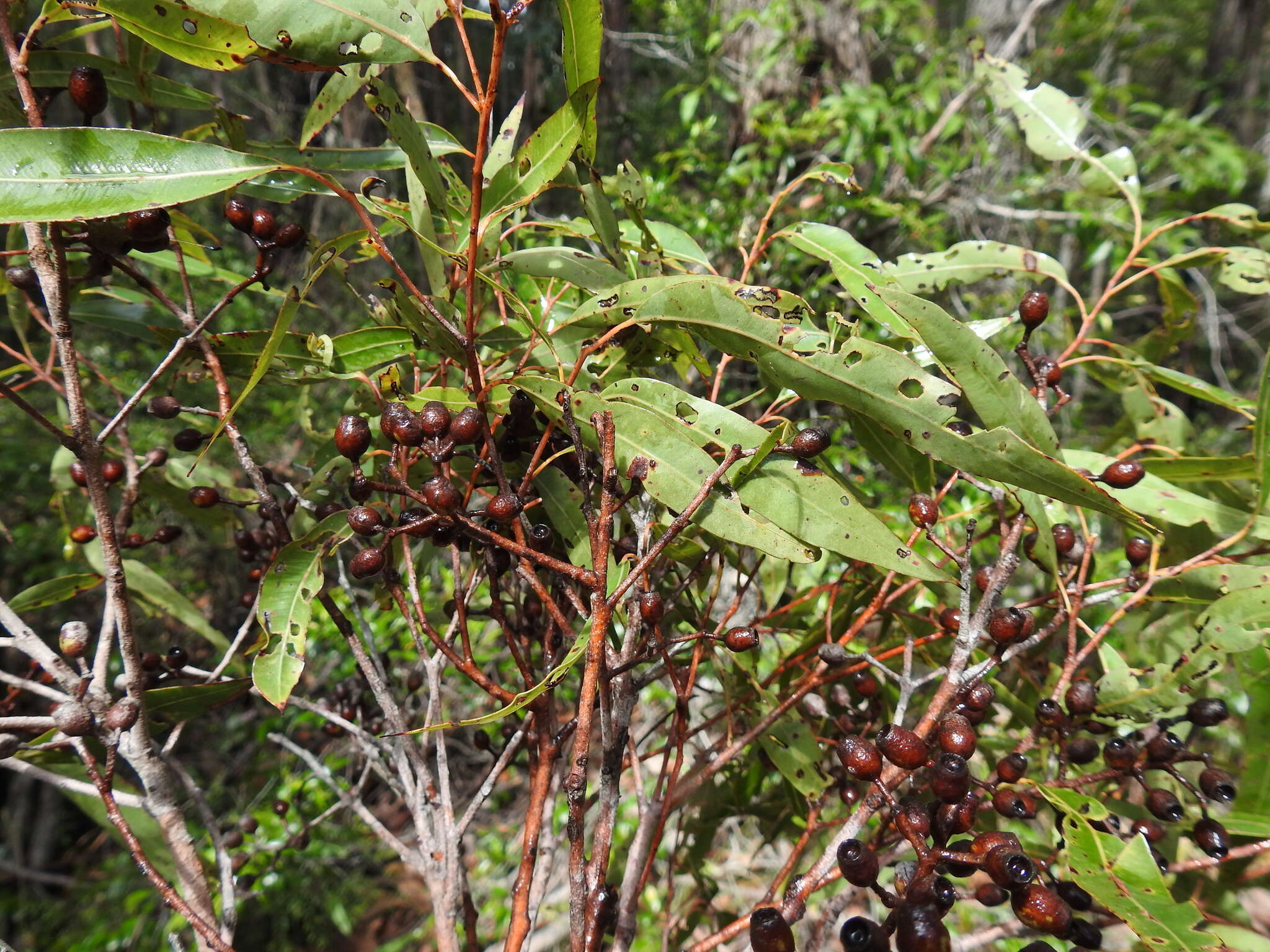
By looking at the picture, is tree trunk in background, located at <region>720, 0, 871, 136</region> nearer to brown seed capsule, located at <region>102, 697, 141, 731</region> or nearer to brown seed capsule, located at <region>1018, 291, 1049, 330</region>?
brown seed capsule, located at <region>1018, 291, 1049, 330</region>

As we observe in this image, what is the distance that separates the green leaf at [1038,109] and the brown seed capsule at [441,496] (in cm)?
93

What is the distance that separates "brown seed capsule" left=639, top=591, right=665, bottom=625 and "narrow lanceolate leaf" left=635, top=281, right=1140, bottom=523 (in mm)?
212

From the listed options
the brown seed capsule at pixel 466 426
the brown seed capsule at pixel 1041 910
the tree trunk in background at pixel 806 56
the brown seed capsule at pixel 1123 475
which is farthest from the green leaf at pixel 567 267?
the tree trunk in background at pixel 806 56

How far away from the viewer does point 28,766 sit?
655mm

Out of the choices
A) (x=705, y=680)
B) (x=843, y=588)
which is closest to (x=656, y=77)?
(x=705, y=680)

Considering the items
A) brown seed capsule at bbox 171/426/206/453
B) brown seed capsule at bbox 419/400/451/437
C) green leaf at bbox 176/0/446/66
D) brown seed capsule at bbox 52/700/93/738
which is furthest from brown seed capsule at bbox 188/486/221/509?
green leaf at bbox 176/0/446/66

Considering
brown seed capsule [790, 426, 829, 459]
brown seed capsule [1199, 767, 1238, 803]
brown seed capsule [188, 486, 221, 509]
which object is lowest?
brown seed capsule [1199, 767, 1238, 803]

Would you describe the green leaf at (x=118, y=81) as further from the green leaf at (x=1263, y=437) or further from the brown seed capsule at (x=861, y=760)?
the green leaf at (x=1263, y=437)

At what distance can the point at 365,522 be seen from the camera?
57cm

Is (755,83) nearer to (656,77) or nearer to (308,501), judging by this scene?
(656,77)

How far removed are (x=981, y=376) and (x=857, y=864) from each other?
394mm

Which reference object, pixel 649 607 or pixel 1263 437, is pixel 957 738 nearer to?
pixel 649 607

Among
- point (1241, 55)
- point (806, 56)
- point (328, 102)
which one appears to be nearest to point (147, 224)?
point (328, 102)

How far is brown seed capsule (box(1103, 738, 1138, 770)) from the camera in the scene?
0.63 meters
